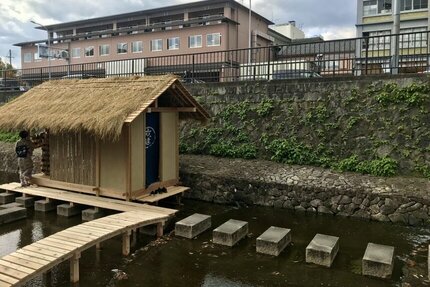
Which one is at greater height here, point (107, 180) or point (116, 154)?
point (116, 154)

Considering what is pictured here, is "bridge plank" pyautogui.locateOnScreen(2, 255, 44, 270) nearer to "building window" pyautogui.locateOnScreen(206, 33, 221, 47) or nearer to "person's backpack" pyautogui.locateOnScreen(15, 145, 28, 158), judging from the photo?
"person's backpack" pyautogui.locateOnScreen(15, 145, 28, 158)

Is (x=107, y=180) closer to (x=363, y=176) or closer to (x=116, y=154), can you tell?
(x=116, y=154)

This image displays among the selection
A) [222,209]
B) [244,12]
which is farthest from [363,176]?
[244,12]

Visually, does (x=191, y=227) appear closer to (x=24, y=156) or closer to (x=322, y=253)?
(x=322, y=253)

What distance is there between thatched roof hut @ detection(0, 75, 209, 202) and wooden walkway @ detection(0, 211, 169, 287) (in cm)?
205

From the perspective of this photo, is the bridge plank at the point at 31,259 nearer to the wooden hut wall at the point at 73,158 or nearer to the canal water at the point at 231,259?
the canal water at the point at 231,259

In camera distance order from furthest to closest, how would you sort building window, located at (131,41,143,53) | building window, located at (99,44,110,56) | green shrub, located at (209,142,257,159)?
building window, located at (99,44,110,56)
building window, located at (131,41,143,53)
green shrub, located at (209,142,257,159)

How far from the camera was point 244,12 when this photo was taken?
155 ft

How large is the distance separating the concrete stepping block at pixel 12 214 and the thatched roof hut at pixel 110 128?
1509 millimetres

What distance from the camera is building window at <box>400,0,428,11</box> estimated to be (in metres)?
34.9

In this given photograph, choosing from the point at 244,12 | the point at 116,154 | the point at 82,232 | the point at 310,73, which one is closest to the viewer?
the point at 82,232

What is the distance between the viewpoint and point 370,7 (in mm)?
37812

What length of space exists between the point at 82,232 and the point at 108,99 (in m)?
4.26

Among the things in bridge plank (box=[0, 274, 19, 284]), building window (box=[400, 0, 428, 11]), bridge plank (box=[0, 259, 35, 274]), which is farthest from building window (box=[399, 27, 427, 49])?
building window (box=[400, 0, 428, 11])
